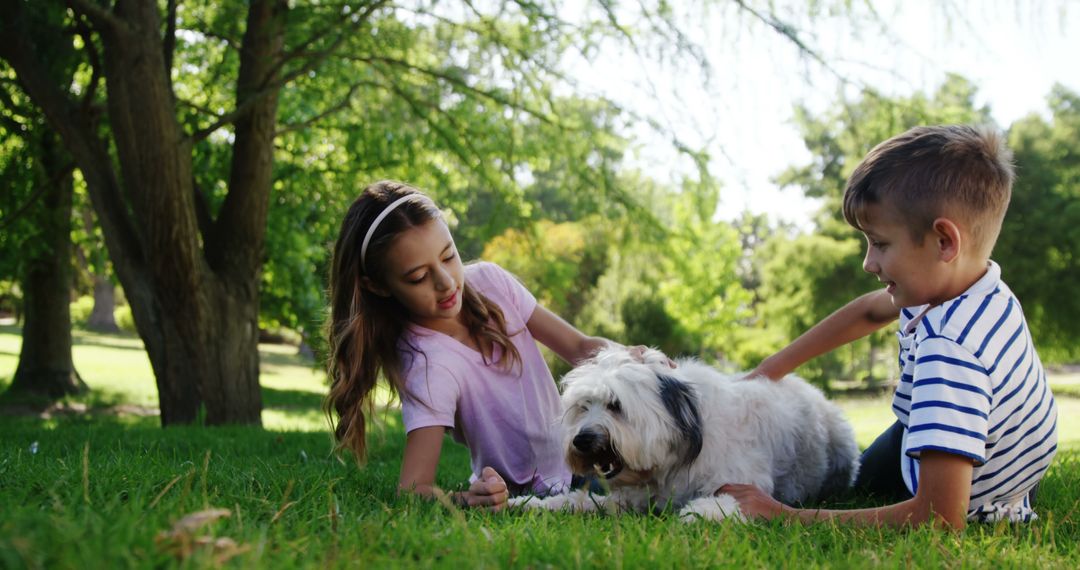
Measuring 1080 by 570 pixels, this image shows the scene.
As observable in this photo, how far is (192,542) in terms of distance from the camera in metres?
1.92

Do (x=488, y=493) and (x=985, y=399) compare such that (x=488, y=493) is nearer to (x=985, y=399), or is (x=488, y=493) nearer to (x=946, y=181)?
(x=985, y=399)

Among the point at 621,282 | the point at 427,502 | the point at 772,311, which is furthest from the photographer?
the point at 772,311

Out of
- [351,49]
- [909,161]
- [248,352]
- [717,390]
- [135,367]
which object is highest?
[351,49]

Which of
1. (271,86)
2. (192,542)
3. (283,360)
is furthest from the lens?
(283,360)

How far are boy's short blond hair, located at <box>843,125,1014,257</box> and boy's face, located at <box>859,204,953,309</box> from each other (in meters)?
0.03

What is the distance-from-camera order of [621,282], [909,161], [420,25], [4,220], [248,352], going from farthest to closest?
1. [621,282]
2. [4,220]
3. [420,25]
4. [248,352]
5. [909,161]

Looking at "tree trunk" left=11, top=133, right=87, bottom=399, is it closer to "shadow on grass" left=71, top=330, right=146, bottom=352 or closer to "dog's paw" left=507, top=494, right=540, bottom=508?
"dog's paw" left=507, top=494, right=540, bottom=508

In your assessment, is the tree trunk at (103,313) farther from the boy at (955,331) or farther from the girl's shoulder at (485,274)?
the boy at (955,331)

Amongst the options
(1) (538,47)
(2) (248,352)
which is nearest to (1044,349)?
(1) (538,47)

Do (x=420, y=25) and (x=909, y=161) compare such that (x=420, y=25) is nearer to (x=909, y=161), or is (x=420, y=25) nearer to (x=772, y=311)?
(x=909, y=161)

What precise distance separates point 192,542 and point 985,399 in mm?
2494

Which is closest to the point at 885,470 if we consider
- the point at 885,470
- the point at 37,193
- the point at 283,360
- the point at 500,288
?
the point at 885,470

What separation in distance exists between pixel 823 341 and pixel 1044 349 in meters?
31.7

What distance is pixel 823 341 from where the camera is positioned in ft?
14.3
